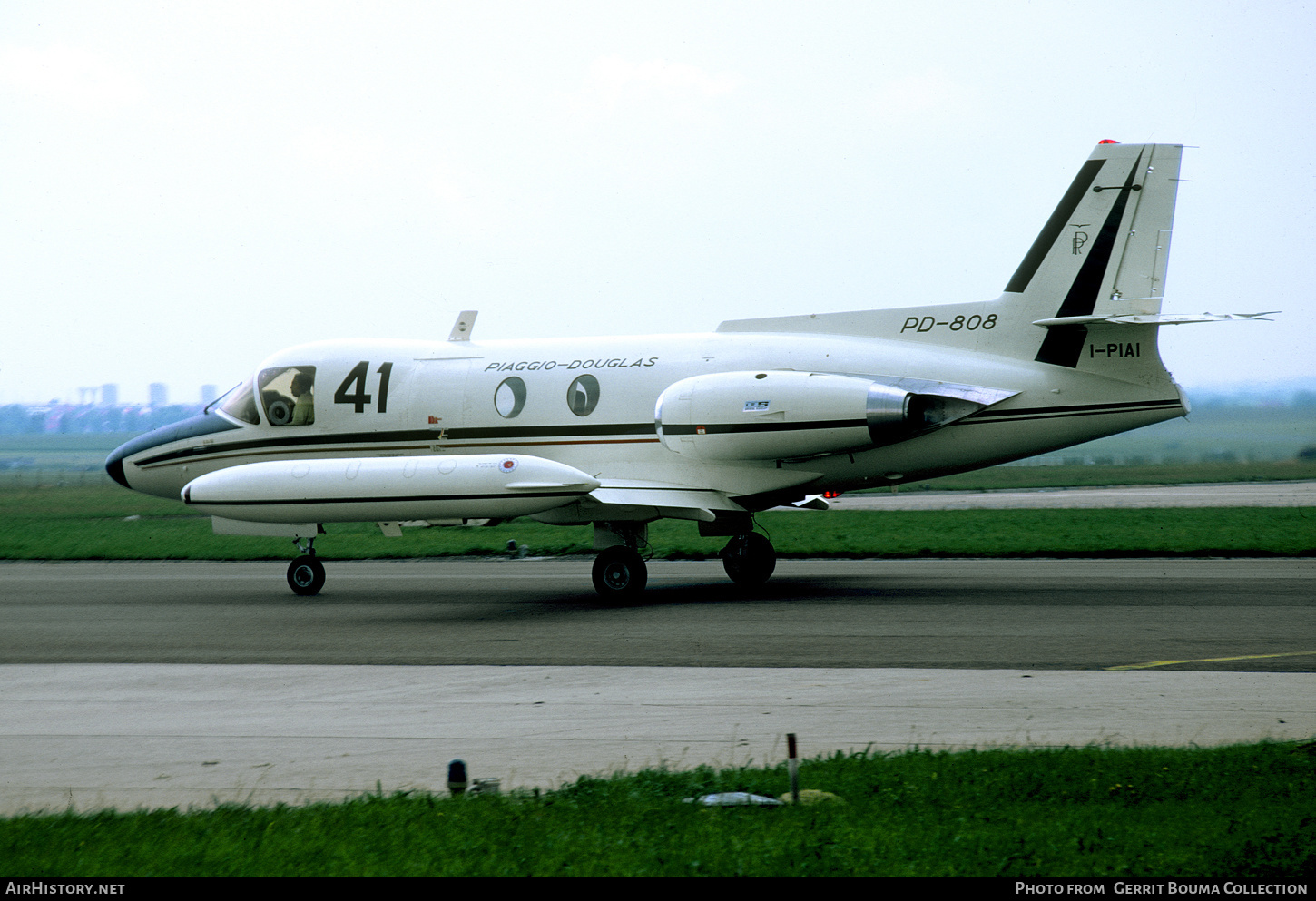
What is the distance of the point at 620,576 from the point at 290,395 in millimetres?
7117

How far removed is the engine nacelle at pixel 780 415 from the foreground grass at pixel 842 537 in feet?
25.6

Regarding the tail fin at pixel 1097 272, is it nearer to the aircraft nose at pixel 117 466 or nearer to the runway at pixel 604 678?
the runway at pixel 604 678

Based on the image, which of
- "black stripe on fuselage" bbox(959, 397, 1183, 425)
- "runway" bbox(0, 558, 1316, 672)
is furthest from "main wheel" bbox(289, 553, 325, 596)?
"black stripe on fuselage" bbox(959, 397, 1183, 425)

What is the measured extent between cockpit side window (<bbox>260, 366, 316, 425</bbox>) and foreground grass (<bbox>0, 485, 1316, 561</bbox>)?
680 cm

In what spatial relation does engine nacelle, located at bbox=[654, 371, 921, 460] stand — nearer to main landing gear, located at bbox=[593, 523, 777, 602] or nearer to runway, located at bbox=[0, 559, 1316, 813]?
main landing gear, located at bbox=[593, 523, 777, 602]

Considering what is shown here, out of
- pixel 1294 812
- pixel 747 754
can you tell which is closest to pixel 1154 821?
pixel 1294 812

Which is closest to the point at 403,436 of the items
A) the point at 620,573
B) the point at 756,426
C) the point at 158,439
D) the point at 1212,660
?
the point at 620,573

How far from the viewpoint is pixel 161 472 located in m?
20.9

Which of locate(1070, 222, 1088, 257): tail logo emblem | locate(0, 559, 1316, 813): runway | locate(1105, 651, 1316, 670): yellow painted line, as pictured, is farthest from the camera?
locate(1070, 222, 1088, 257): tail logo emblem

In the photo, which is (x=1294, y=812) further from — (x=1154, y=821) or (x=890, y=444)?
(x=890, y=444)

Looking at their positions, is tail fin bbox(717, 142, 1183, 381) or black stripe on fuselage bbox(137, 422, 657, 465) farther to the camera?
black stripe on fuselage bbox(137, 422, 657, 465)

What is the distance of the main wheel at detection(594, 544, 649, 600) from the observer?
56.4 feet

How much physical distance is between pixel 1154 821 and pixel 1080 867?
3.23 feet

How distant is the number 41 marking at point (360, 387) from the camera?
19.6 metres
